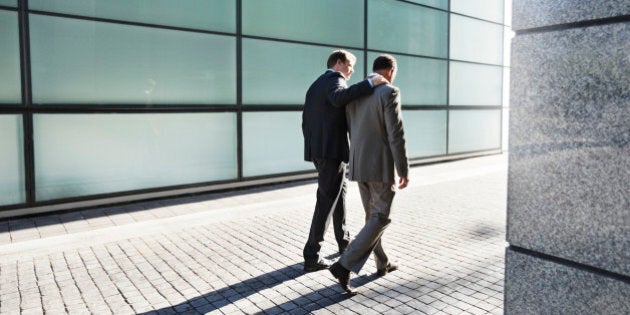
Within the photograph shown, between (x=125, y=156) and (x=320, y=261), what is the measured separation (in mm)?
4516

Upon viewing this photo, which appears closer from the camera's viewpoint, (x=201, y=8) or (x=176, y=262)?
(x=176, y=262)

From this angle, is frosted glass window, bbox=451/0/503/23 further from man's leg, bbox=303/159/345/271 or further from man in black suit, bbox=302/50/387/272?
man's leg, bbox=303/159/345/271

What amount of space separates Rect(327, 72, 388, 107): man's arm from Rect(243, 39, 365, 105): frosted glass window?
16.7 feet

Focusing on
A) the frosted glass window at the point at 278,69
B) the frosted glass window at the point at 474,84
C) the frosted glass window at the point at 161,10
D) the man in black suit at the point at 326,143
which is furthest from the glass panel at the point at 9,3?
the frosted glass window at the point at 474,84

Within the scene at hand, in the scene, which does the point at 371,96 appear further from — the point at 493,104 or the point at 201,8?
the point at 493,104

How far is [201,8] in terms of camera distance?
8.77 meters

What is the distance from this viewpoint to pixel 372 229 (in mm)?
4121

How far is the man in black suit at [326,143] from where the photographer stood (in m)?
4.64

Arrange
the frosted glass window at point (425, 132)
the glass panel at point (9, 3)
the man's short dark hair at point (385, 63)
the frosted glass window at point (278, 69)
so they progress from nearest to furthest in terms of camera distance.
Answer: the man's short dark hair at point (385, 63) < the glass panel at point (9, 3) < the frosted glass window at point (278, 69) < the frosted glass window at point (425, 132)

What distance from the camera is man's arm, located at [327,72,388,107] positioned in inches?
164

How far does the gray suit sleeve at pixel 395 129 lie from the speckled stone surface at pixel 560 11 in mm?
1361

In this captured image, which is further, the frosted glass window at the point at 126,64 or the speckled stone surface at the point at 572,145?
the frosted glass window at the point at 126,64

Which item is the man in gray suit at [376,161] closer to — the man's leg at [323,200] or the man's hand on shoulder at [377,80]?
the man's hand on shoulder at [377,80]

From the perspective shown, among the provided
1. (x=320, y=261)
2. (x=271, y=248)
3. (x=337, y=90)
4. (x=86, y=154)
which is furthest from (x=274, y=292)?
(x=86, y=154)
